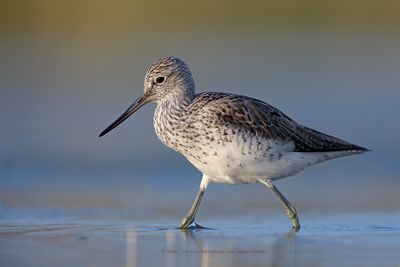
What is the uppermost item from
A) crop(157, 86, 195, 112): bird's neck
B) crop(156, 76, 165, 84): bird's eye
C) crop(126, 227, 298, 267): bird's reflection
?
crop(156, 76, 165, 84): bird's eye

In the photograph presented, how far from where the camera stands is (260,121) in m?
10.4

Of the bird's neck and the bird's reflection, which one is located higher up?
the bird's neck

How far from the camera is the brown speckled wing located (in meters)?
10.3

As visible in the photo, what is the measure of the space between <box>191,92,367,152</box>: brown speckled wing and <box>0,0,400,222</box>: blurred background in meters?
0.85

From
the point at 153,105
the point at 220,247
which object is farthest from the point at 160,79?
the point at 153,105

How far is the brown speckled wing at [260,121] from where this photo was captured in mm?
10265

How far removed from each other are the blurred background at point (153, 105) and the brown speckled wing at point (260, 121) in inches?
33.6

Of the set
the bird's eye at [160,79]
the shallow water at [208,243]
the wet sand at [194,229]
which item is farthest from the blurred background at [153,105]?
the bird's eye at [160,79]

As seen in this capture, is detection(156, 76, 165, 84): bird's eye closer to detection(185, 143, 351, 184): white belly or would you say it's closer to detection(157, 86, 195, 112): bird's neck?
detection(157, 86, 195, 112): bird's neck

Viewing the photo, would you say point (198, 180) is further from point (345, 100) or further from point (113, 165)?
point (345, 100)

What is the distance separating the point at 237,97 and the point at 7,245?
2767mm

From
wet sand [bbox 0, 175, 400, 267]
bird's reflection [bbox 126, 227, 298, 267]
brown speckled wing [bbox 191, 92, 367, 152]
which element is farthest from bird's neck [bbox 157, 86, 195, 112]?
bird's reflection [bbox 126, 227, 298, 267]

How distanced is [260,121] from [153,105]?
24.7 ft

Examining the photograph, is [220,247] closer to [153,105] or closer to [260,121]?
[260,121]
